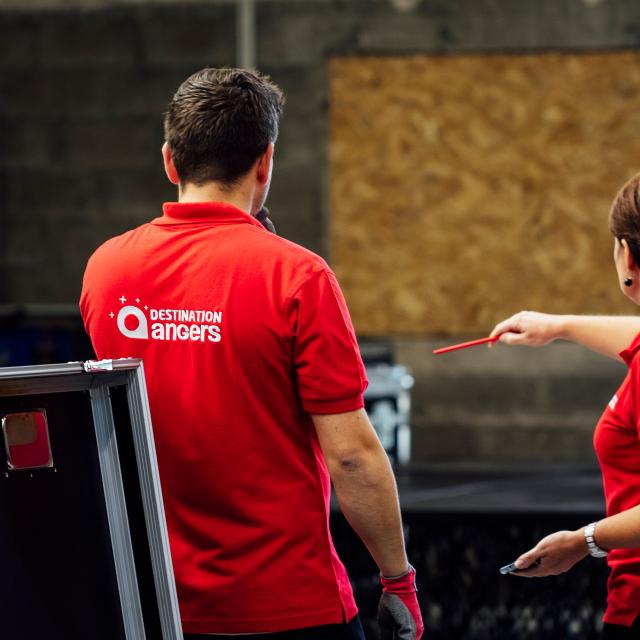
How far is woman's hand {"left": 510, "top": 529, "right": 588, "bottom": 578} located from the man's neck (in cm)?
56

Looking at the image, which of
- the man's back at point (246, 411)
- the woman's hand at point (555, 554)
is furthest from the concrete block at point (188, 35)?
the woman's hand at point (555, 554)

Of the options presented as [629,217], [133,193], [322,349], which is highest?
[133,193]

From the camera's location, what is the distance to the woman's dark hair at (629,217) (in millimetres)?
1272

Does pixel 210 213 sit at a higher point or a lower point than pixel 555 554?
higher

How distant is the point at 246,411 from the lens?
4.06ft

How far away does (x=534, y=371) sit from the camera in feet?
17.7

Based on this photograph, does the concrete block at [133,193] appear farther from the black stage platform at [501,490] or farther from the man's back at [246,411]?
the man's back at [246,411]

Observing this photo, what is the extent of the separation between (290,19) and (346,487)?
15.1ft

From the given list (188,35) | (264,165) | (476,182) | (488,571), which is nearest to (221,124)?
(264,165)

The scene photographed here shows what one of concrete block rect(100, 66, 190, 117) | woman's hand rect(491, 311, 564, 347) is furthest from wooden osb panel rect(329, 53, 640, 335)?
woman's hand rect(491, 311, 564, 347)

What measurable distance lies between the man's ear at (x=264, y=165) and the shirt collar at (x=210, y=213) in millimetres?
54

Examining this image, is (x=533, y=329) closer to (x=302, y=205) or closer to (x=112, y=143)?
(x=302, y=205)

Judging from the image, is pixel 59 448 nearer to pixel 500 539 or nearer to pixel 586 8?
pixel 500 539

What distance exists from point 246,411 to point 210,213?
0.25 meters
